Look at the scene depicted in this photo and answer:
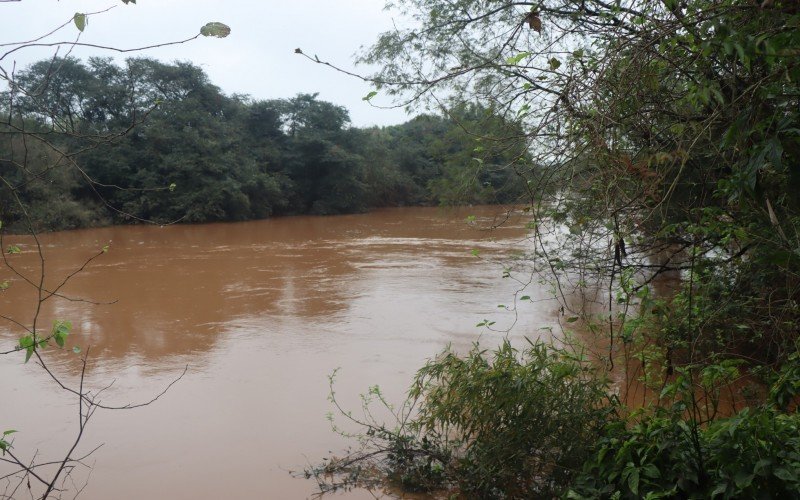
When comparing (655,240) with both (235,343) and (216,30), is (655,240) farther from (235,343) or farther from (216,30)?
(235,343)

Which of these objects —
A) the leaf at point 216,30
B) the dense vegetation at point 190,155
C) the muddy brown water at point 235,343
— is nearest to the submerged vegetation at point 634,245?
the leaf at point 216,30

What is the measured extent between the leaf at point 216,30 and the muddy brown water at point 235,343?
243 centimetres

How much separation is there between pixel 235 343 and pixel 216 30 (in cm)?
503

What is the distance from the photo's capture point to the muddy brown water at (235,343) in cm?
395

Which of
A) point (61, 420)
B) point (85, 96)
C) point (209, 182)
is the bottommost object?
point (61, 420)

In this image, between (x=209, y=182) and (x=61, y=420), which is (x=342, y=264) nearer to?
(x=61, y=420)

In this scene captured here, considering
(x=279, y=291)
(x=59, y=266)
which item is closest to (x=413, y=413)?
(x=279, y=291)

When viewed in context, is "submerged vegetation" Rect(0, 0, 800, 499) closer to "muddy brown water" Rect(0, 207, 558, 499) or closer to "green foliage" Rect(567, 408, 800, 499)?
"green foliage" Rect(567, 408, 800, 499)

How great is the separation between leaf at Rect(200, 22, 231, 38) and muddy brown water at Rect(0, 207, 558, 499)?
2.43 meters

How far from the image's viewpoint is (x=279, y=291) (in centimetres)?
920

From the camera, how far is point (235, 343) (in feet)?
21.3

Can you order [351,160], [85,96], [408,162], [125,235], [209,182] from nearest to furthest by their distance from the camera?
[125,235], [85,96], [209,182], [351,160], [408,162]

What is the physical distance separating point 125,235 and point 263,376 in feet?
42.3

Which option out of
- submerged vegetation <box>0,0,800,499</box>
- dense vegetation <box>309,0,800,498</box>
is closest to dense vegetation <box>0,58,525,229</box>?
submerged vegetation <box>0,0,800,499</box>
